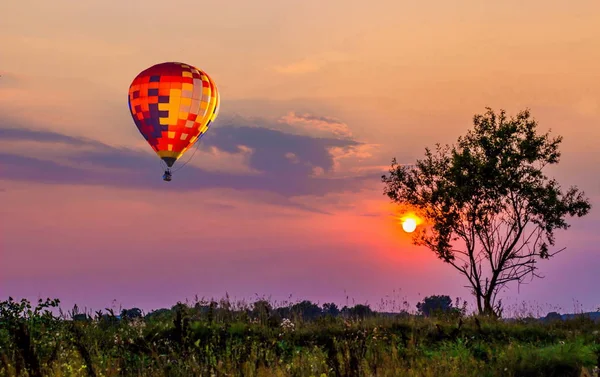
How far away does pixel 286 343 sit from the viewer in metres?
18.9

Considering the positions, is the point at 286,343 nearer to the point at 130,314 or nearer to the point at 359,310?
the point at 130,314

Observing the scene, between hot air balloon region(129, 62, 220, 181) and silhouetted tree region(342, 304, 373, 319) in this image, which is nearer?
silhouetted tree region(342, 304, 373, 319)

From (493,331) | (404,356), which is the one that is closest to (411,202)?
(493,331)

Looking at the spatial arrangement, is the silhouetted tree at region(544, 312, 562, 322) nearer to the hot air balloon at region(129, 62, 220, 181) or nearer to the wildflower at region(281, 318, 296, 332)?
the wildflower at region(281, 318, 296, 332)

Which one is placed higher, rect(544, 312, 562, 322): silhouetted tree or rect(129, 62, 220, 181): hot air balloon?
rect(129, 62, 220, 181): hot air balloon

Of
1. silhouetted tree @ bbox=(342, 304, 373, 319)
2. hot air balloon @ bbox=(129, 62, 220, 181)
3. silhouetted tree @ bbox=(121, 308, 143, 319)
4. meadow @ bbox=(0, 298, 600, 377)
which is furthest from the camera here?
hot air balloon @ bbox=(129, 62, 220, 181)

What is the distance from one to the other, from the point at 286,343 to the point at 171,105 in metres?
27.0

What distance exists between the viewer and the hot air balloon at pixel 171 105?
4334 cm

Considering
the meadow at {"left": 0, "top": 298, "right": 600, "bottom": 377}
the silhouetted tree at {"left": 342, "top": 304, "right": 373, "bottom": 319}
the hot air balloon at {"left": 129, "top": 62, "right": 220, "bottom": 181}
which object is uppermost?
the hot air balloon at {"left": 129, "top": 62, "right": 220, "bottom": 181}

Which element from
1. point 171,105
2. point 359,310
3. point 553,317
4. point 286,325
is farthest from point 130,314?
point 171,105

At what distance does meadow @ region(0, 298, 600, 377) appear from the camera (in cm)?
1104

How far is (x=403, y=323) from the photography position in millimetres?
23906

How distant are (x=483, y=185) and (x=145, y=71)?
22.1 m

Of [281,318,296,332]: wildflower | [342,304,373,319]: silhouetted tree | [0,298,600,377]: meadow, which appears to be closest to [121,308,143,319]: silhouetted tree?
[0,298,600,377]: meadow
